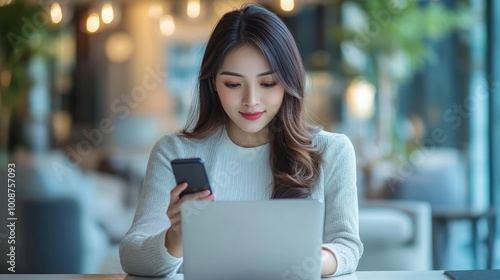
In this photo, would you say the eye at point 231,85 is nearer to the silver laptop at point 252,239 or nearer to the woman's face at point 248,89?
the woman's face at point 248,89

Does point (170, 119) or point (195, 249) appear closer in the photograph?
point (195, 249)

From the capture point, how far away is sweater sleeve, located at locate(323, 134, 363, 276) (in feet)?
7.63

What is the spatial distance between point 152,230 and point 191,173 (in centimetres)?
53

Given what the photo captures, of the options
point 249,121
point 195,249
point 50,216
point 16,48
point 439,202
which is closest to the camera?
point 195,249

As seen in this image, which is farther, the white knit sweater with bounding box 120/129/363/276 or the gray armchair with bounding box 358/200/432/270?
the gray armchair with bounding box 358/200/432/270

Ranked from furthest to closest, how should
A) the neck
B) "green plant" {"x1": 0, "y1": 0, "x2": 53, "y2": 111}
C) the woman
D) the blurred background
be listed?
1. "green plant" {"x1": 0, "y1": 0, "x2": 53, "y2": 111}
2. the blurred background
3. the neck
4. the woman

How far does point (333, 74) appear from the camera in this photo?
11.9m

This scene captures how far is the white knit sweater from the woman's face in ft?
0.57

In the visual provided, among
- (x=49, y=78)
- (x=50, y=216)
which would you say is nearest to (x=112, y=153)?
(x=49, y=78)

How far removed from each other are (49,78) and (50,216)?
33.0ft

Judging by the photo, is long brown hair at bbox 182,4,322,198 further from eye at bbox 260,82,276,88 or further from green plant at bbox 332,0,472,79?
green plant at bbox 332,0,472,79

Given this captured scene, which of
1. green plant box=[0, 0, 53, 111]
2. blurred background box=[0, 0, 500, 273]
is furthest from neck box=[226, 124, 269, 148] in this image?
green plant box=[0, 0, 53, 111]

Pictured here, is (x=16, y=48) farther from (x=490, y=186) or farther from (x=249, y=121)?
(x=249, y=121)

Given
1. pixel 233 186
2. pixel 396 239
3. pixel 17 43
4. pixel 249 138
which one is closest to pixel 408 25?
pixel 396 239
